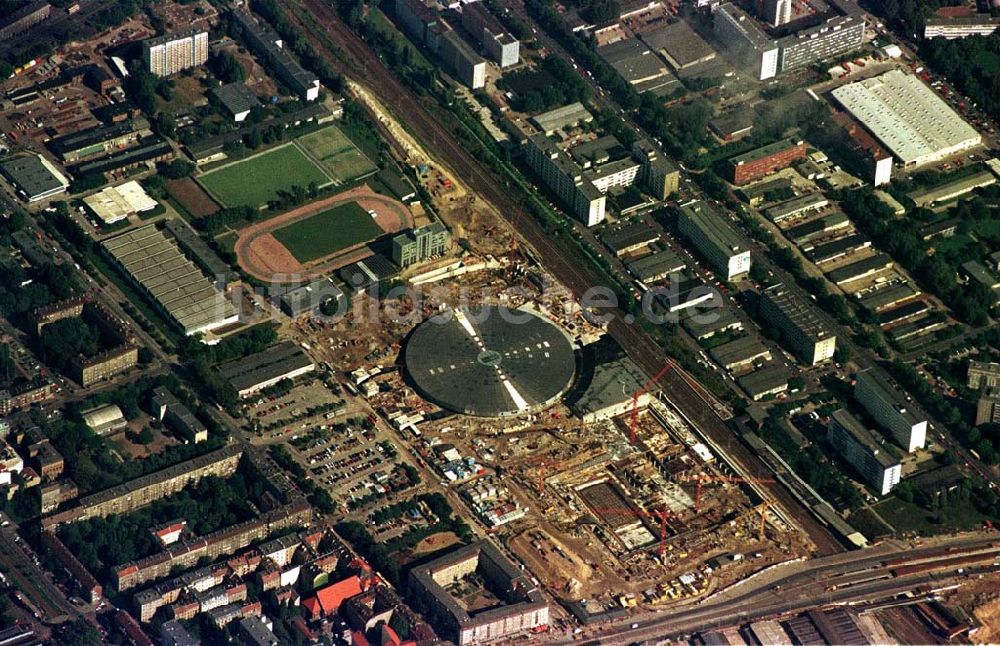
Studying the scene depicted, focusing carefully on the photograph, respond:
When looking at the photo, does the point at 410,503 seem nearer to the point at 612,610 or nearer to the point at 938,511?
the point at 612,610

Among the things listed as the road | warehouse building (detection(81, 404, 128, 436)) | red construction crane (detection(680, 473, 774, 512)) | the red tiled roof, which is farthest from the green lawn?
warehouse building (detection(81, 404, 128, 436))

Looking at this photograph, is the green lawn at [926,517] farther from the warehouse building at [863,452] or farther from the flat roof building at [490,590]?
the flat roof building at [490,590]

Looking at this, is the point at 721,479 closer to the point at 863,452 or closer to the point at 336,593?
the point at 863,452

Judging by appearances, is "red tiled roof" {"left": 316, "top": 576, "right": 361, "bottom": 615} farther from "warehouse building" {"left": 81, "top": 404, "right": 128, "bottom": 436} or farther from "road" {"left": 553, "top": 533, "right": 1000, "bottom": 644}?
"warehouse building" {"left": 81, "top": 404, "right": 128, "bottom": 436}

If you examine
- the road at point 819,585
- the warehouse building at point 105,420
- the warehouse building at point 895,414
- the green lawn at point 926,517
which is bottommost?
the road at point 819,585

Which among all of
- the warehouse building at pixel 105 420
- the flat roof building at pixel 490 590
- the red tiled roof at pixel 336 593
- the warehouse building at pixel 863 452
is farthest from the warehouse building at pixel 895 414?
the warehouse building at pixel 105 420

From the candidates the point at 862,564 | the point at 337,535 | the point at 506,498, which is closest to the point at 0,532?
the point at 337,535

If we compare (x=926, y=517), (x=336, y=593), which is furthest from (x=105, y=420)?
(x=926, y=517)
